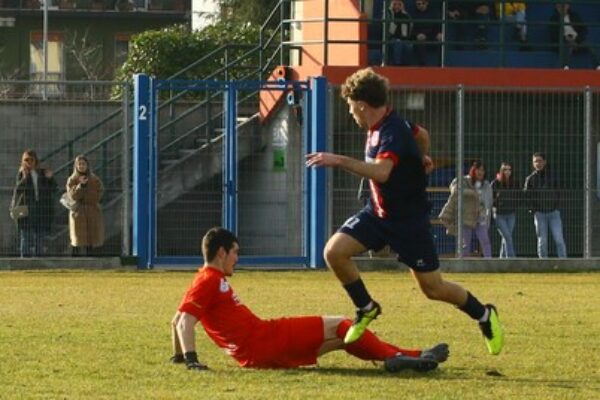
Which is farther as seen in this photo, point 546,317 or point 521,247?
point 521,247

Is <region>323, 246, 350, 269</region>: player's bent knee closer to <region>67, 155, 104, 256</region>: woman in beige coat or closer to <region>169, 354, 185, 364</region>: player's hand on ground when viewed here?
<region>169, 354, 185, 364</region>: player's hand on ground

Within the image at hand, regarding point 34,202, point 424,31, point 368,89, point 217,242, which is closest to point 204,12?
point 424,31

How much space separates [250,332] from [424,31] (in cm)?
1776

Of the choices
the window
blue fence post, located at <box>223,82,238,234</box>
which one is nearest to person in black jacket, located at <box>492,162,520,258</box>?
blue fence post, located at <box>223,82,238,234</box>

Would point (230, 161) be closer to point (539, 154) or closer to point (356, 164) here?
point (539, 154)

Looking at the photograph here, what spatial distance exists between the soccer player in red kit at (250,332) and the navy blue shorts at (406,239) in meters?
0.64

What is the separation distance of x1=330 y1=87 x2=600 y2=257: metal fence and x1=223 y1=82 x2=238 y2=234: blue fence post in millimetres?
1561

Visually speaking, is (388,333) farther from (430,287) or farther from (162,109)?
(162,109)

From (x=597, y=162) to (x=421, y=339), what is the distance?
527 inches

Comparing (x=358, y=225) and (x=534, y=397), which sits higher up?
(x=358, y=225)

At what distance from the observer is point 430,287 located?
13062 mm

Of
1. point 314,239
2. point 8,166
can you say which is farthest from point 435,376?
point 8,166

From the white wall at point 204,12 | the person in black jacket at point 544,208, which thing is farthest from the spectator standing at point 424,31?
the white wall at point 204,12

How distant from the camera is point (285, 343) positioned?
1254 cm
